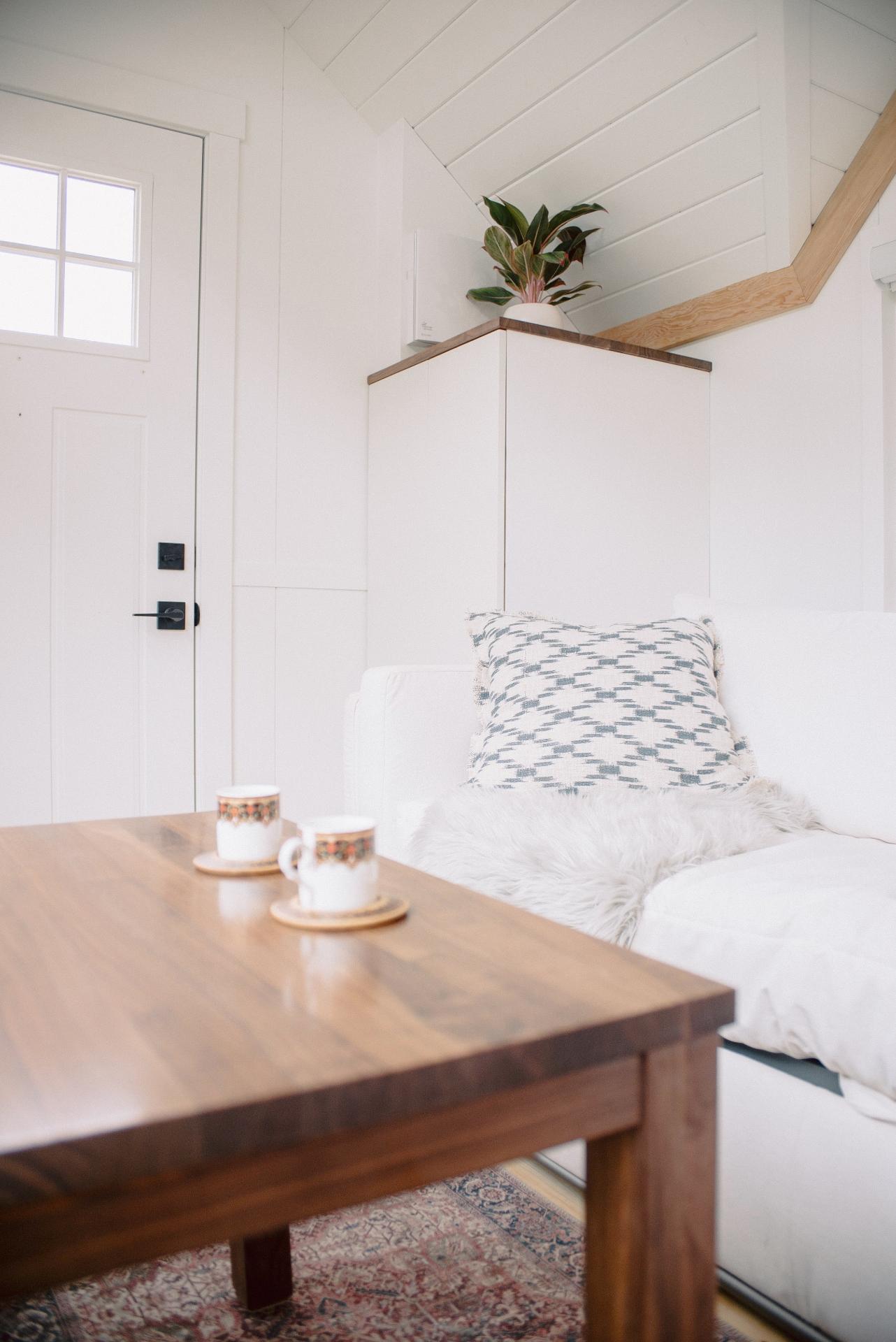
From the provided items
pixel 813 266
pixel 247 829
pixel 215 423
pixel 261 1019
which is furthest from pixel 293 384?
pixel 261 1019

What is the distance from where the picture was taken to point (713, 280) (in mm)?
2781

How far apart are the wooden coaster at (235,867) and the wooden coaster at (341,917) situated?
136 millimetres

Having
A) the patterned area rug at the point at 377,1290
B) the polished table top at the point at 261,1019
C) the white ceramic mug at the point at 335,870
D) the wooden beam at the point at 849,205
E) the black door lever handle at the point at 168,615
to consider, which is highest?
the wooden beam at the point at 849,205

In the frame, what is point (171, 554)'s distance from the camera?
283 cm

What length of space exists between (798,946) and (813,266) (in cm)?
205

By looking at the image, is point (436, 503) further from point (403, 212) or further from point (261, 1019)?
point (261, 1019)

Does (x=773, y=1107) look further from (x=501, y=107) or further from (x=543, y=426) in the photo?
(x=501, y=107)

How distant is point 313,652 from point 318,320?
1.04 metres

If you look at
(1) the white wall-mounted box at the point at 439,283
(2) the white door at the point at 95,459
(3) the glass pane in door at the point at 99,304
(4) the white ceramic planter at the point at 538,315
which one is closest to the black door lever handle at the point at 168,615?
(2) the white door at the point at 95,459

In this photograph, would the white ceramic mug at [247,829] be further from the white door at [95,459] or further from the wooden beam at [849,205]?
the wooden beam at [849,205]

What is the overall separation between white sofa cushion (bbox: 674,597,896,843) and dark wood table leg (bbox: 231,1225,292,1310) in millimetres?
1006

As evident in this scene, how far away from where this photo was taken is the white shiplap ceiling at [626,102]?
7.64 feet

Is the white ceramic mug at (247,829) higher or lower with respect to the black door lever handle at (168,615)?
lower

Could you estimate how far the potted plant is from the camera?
275 cm
